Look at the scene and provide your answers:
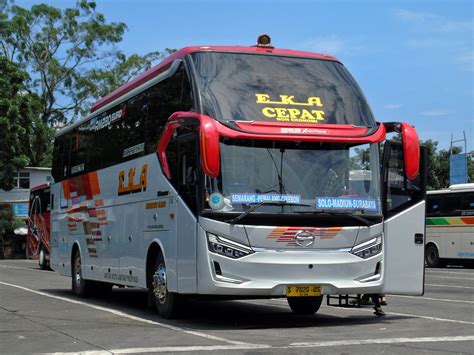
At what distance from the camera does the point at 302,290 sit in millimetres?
10602

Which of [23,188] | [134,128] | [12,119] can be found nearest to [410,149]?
[134,128]

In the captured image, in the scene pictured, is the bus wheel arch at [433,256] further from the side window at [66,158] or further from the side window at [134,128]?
the side window at [134,128]

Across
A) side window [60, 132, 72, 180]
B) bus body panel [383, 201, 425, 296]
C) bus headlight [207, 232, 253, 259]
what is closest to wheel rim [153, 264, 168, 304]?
bus headlight [207, 232, 253, 259]

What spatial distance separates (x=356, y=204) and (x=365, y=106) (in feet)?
5.04

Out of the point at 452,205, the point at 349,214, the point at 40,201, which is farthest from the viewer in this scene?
the point at 40,201

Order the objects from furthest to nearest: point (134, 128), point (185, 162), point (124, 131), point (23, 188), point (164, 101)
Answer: point (23, 188) < point (124, 131) < point (134, 128) < point (164, 101) < point (185, 162)

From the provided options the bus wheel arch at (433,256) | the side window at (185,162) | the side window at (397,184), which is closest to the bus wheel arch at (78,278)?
the side window at (185,162)

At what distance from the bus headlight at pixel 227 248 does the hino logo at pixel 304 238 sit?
67 centimetres

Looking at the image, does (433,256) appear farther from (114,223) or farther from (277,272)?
(277,272)

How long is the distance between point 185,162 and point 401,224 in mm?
3305

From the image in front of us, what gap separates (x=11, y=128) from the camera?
47.6m

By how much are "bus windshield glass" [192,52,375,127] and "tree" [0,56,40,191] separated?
37514 millimetres

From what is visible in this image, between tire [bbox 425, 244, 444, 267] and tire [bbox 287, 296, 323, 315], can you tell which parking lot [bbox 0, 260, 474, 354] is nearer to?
tire [bbox 287, 296, 323, 315]

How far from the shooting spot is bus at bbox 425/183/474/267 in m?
31.9
